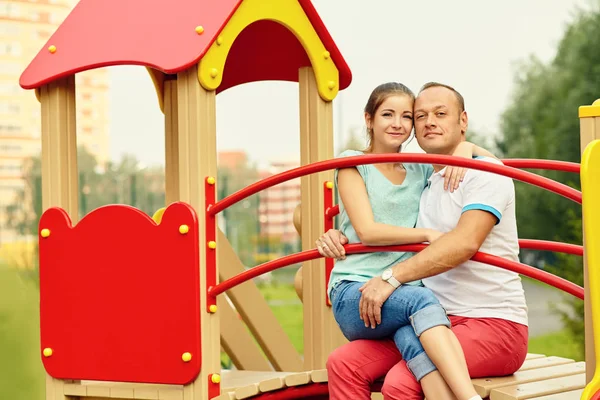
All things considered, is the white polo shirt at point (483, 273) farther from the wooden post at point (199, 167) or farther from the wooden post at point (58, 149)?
the wooden post at point (58, 149)

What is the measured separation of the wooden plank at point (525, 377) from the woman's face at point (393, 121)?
840 millimetres

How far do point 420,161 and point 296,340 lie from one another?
1022 cm

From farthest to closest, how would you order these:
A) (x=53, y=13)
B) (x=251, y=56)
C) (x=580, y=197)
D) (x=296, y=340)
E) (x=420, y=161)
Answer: (x=296, y=340), (x=53, y=13), (x=251, y=56), (x=420, y=161), (x=580, y=197)

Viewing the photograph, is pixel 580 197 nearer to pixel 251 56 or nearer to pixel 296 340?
pixel 251 56

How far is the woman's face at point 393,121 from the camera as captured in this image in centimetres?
295

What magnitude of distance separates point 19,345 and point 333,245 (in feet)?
14.7

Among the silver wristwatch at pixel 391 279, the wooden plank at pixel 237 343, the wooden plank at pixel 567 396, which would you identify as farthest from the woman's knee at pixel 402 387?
the wooden plank at pixel 237 343

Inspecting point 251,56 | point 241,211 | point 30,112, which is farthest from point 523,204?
point 251,56

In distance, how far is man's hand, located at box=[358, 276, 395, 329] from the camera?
2691 millimetres

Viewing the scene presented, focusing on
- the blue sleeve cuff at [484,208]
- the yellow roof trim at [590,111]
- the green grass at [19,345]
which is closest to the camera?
the yellow roof trim at [590,111]

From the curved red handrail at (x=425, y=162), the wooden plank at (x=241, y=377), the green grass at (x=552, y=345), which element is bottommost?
the green grass at (x=552, y=345)

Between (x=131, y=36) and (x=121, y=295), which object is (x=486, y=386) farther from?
(x=131, y=36)

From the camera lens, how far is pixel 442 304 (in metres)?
2.84

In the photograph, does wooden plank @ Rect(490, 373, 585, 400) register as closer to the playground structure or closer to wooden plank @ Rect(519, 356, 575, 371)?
the playground structure
